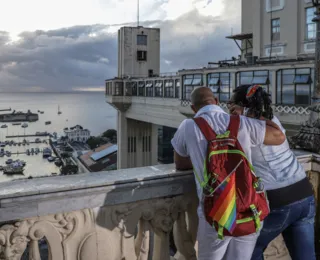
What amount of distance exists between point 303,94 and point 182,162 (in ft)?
77.4

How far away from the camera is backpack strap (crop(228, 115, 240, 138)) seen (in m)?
2.55

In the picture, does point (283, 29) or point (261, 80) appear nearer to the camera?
point (261, 80)

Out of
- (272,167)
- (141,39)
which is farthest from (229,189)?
(141,39)

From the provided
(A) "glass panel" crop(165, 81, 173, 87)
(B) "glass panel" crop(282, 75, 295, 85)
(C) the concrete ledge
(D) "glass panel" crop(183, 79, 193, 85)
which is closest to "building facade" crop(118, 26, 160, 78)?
(A) "glass panel" crop(165, 81, 173, 87)

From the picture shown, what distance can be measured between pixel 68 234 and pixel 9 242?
42cm

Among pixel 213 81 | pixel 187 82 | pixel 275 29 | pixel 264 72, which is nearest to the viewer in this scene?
pixel 264 72

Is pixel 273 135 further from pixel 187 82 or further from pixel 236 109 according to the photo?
pixel 187 82

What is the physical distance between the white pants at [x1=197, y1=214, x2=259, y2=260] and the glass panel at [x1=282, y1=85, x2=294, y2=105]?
79.7 feet

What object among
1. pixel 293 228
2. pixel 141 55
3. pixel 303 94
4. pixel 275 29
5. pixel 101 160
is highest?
pixel 141 55

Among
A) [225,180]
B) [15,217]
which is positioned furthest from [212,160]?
[15,217]

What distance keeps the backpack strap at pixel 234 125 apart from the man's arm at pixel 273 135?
0.28 metres

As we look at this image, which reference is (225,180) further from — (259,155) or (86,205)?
(86,205)

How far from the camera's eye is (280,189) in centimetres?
278

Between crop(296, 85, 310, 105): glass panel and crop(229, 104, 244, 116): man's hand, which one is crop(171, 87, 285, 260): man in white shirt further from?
crop(296, 85, 310, 105): glass panel
